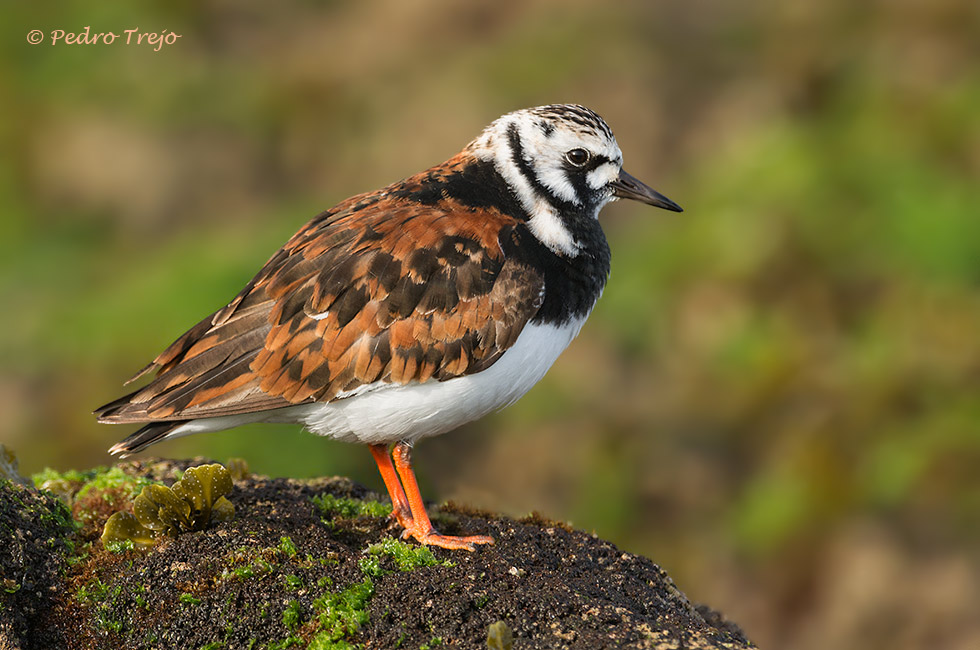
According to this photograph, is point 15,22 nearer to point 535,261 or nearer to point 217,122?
point 217,122

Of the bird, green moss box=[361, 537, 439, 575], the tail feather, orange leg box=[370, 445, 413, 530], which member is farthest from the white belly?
green moss box=[361, 537, 439, 575]

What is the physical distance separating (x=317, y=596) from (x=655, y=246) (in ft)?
28.4

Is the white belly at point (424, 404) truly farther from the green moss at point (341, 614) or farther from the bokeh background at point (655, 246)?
the bokeh background at point (655, 246)

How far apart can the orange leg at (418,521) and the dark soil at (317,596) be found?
3.8 inches

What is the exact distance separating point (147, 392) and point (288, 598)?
63.3 inches

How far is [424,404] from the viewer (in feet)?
19.5

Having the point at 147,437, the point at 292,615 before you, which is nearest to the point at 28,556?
the point at 147,437

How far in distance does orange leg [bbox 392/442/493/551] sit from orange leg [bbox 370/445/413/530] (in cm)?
3

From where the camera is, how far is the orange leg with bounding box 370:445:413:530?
6.19 meters

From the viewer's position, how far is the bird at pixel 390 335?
5.91 meters

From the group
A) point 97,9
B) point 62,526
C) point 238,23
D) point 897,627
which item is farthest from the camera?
point 238,23

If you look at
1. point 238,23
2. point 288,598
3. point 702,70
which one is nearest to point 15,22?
point 238,23

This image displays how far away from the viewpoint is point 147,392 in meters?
6.05

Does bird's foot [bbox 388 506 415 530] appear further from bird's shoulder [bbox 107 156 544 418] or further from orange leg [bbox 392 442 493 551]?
bird's shoulder [bbox 107 156 544 418]
